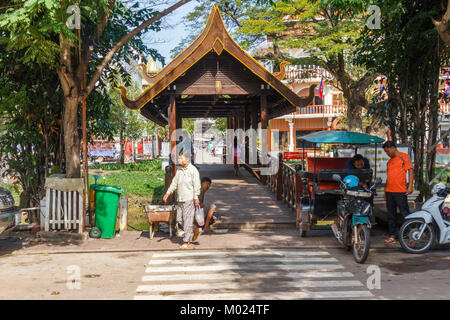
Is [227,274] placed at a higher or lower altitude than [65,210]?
lower

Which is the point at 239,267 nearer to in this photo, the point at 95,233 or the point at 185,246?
the point at 185,246

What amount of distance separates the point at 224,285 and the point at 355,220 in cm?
274

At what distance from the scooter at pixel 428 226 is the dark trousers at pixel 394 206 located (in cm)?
53

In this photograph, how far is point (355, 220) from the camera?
26.0ft

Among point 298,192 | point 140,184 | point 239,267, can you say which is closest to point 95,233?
point 239,267

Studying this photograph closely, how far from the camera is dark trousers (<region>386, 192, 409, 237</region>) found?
29.3 feet

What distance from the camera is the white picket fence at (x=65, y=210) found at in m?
9.68

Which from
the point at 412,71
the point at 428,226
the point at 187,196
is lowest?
the point at 428,226

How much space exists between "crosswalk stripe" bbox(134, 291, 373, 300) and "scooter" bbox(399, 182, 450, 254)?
2670 mm

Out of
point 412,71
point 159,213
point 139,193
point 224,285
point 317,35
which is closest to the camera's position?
point 224,285
